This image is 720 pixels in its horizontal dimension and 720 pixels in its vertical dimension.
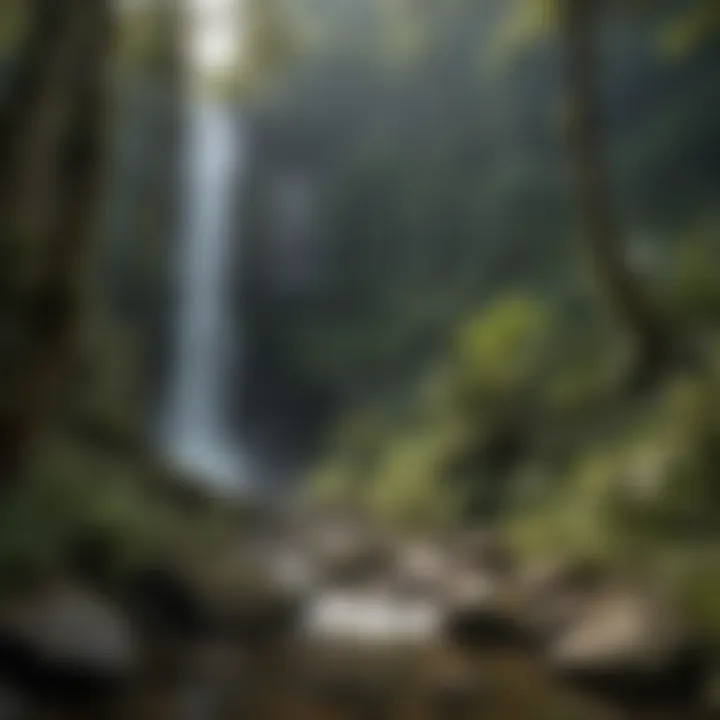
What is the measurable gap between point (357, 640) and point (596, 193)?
5.33 ft

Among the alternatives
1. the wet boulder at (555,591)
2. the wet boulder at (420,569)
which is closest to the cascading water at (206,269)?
the wet boulder at (420,569)

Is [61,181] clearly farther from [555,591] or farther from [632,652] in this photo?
[632,652]

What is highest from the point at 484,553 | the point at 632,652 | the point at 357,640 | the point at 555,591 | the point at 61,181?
the point at 61,181

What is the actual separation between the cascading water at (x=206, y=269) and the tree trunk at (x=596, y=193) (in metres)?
1.16

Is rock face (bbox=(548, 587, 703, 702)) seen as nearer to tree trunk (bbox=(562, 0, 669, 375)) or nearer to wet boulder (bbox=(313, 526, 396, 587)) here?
wet boulder (bbox=(313, 526, 396, 587))

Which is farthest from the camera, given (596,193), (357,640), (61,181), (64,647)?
(596,193)

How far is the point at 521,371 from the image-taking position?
12.2 feet

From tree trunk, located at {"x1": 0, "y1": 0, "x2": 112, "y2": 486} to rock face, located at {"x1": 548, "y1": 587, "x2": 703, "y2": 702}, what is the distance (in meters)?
1.62

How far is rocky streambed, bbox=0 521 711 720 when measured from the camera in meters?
2.75

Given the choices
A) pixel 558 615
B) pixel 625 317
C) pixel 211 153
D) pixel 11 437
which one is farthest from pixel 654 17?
pixel 11 437

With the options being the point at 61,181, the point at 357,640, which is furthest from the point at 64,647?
the point at 61,181

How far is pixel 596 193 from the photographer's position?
3.69 m

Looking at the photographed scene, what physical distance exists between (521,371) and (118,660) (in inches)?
62.5

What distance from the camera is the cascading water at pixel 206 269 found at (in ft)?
11.9
